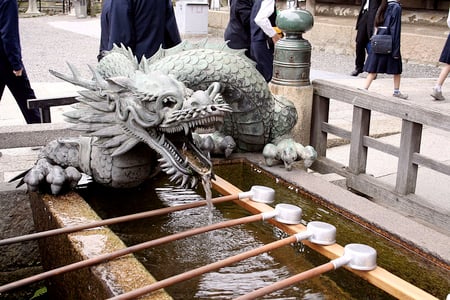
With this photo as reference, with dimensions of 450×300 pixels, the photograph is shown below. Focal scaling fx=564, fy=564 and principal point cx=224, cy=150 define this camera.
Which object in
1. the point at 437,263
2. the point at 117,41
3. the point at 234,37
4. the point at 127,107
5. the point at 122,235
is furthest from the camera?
the point at 234,37

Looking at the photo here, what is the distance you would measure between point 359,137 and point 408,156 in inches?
16.5

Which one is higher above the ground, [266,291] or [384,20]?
[384,20]

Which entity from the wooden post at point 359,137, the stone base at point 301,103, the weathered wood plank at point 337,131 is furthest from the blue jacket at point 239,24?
the wooden post at point 359,137

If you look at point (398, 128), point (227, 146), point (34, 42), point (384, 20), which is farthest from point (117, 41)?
point (34, 42)

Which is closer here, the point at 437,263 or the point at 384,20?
the point at 437,263

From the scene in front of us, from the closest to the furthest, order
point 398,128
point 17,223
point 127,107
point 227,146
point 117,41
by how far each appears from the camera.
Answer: point 127,107
point 17,223
point 227,146
point 117,41
point 398,128

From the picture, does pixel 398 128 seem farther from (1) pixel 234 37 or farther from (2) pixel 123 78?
(2) pixel 123 78

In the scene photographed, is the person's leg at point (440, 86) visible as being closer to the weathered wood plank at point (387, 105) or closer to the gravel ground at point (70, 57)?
the gravel ground at point (70, 57)

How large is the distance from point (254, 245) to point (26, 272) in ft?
4.41

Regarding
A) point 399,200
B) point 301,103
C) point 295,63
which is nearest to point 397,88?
point 301,103

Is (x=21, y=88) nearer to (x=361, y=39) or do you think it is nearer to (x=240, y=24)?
(x=240, y=24)

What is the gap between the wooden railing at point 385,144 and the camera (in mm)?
3420

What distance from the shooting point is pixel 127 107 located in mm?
2473

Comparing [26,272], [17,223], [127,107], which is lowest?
[26,272]
